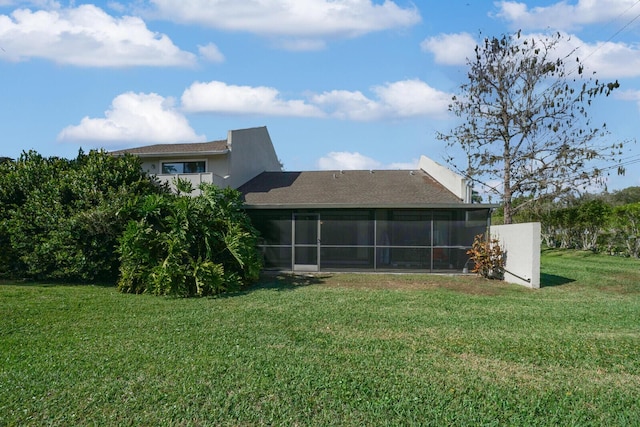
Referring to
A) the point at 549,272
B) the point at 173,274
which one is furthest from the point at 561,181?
the point at 173,274

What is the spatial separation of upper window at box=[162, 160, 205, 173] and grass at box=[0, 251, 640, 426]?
8667 millimetres

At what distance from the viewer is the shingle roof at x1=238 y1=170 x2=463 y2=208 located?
1609 centimetres

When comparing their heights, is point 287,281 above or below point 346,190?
below

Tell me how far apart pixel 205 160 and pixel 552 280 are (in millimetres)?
12964

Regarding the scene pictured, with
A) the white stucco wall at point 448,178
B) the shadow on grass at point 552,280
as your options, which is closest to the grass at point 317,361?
the shadow on grass at point 552,280

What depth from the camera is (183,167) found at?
1864cm

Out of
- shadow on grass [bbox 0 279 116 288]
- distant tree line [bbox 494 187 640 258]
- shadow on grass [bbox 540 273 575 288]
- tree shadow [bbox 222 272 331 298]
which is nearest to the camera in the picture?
tree shadow [bbox 222 272 331 298]

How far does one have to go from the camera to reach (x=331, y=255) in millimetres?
16234

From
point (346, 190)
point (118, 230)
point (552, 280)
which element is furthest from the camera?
point (346, 190)

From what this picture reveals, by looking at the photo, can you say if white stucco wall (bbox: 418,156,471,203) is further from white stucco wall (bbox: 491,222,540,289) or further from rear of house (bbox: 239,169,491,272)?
→ white stucco wall (bbox: 491,222,540,289)

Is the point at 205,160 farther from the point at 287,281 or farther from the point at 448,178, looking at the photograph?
the point at 448,178

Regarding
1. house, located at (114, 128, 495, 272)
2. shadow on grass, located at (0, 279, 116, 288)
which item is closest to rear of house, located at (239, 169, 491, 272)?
house, located at (114, 128, 495, 272)

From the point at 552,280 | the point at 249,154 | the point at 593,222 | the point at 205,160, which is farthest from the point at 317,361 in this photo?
the point at 593,222

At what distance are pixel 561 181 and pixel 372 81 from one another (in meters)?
12.3
